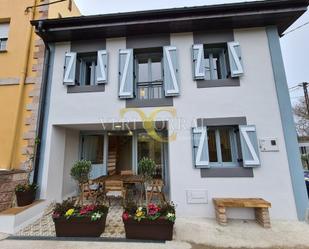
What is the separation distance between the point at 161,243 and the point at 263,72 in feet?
16.1

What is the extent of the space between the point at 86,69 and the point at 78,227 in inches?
185

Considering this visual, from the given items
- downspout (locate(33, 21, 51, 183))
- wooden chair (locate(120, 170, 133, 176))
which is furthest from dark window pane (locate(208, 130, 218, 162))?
downspout (locate(33, 21, 51, 183))

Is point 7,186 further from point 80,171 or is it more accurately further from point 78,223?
point 78,223

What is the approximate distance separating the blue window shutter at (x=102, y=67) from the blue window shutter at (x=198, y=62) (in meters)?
2.61

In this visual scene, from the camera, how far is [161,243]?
9.20 ft

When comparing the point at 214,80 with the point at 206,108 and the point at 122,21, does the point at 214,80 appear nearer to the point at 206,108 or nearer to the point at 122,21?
the point at 206,108

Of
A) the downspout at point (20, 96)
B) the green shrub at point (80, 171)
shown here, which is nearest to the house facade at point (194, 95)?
the downspout at point (20, 96)

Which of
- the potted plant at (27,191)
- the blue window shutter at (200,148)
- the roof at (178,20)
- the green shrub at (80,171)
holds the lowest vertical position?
the potted plant at (27,191)

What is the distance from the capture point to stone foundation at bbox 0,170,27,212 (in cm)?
378

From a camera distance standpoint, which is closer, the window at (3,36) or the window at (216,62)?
the window at (216,62)

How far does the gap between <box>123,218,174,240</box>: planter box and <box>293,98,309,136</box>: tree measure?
20509mm

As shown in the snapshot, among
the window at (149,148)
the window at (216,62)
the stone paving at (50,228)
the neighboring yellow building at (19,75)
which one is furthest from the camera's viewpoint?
the window at (149,148)

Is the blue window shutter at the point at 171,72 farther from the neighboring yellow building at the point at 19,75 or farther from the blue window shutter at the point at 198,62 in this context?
the neighboring yellow building at the point at 19,75

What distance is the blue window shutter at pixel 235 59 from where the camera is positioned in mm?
4398
